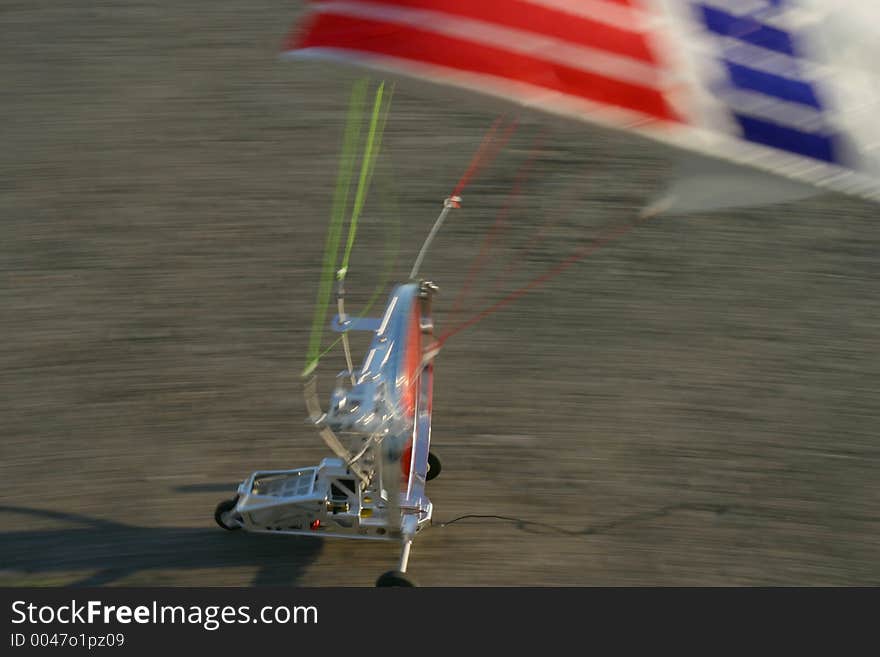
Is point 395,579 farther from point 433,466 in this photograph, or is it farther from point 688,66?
point 688,66

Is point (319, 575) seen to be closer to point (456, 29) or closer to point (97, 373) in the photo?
point (97, 373)

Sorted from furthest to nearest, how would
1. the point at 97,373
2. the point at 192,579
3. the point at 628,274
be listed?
the point at 628,274
the point at 97,373
the point at 192,579

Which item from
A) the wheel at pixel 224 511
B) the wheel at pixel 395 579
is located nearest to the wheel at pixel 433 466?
the wheel at pixel 395 579

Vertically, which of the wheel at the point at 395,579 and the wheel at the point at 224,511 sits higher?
the wheel at the point at 224,511

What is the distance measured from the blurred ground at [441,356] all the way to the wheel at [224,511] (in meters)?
0.12

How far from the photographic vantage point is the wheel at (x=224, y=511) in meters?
6.18

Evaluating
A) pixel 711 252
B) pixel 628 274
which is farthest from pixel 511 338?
pixel 711 252

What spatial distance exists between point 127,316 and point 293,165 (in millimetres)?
2165

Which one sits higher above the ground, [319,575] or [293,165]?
[293,165]

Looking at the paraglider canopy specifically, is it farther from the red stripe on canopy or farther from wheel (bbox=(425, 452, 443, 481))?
wheel (bbox=(425, 452, 443, 481))

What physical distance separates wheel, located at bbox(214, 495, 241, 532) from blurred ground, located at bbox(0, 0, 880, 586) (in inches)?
4.8

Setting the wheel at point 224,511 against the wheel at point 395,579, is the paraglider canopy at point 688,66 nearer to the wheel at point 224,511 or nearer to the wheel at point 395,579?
the wheel at point 395,579

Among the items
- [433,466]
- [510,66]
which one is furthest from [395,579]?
[510,66]

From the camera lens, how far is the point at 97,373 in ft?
24.1
